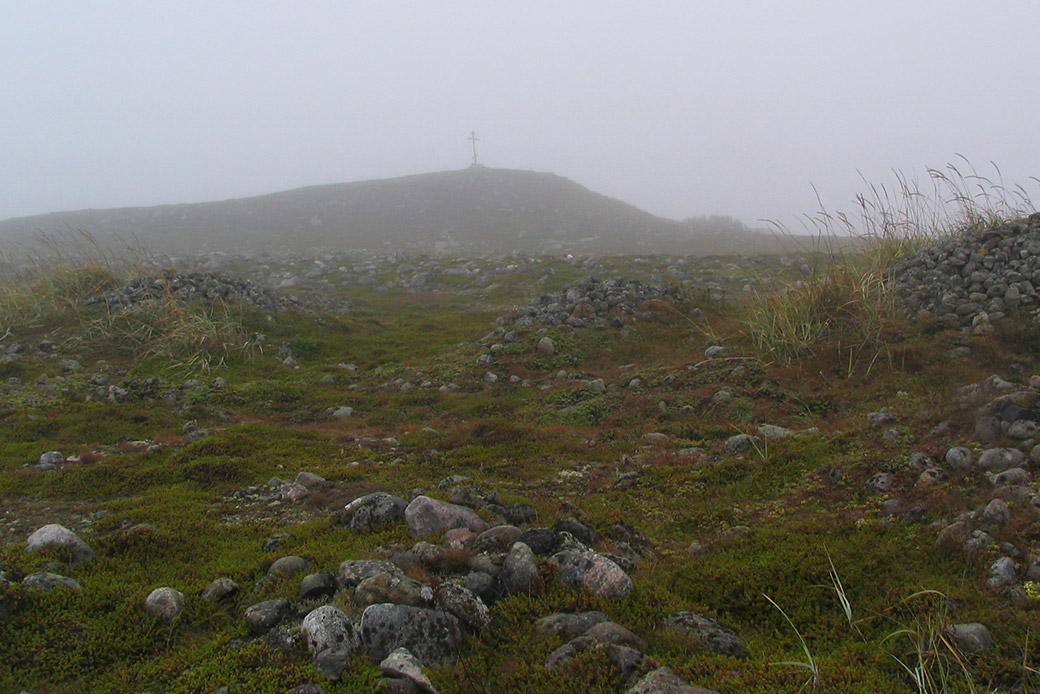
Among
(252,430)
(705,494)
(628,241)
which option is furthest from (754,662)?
(628,241)

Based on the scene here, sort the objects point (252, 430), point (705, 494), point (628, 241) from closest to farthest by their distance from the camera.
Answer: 1. point (705, 494)
2. point (252, 430)
3. point (628, 241)

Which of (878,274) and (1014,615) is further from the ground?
(878,274)

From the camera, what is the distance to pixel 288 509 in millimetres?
6152

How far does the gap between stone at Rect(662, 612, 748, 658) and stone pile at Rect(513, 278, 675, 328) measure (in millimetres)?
10085

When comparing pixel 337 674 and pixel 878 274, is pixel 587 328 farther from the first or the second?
pixel 337 674

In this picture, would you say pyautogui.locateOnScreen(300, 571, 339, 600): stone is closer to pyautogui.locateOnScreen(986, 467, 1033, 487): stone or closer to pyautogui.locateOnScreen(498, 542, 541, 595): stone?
pyautogui.locateOnScreen(498, 542, 541, 595): stone

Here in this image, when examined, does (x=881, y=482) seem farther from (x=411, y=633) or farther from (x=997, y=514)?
(x=411, y=633)

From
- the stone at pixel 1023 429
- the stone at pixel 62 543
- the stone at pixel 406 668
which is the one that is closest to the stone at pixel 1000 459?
the stone at pixel 1023 429

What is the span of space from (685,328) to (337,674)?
36.8 feet

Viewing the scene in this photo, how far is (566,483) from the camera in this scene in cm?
675

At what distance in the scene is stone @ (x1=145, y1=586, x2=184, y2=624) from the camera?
12.8 feet

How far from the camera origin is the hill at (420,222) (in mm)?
42844

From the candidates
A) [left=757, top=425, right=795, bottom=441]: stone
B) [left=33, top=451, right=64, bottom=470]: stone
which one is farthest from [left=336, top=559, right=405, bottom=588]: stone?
[left=33, top=451, right=64, bottom=470]: stone

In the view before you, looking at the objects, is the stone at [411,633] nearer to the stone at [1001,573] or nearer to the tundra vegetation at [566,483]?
the tundra vegetation at [566,483]
